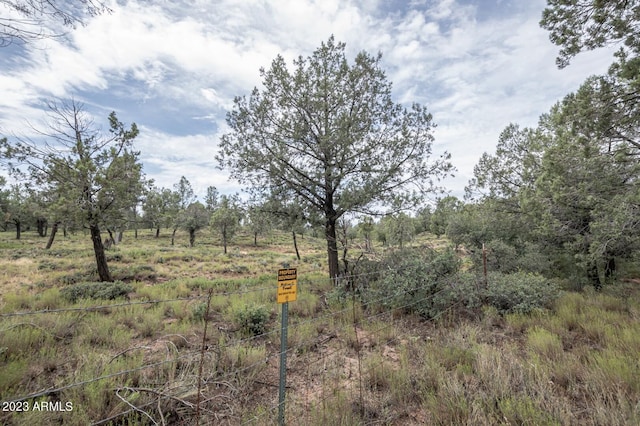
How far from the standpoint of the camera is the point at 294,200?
9938 mm

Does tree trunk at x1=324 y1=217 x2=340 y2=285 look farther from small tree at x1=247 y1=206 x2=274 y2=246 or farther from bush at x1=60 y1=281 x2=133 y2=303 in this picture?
bush at x1=60 y1=281 x2=133 y2=303

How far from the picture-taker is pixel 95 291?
10.7 metres

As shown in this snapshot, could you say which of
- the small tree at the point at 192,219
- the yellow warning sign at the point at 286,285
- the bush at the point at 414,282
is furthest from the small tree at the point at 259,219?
the small tree at the point at 192,219

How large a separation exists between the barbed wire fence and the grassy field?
0.03 meters

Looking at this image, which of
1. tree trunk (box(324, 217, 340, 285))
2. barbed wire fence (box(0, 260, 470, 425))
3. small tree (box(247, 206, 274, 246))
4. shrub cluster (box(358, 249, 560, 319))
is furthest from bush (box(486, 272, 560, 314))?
small tree (box(247, 206, 274, 246))

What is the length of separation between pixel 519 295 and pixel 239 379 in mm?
7375

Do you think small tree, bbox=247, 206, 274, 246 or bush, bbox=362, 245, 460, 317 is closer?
bush, bbox=362, 245, 460, 317

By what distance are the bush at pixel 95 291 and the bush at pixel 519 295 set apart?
1325cm

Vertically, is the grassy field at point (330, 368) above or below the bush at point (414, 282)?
below

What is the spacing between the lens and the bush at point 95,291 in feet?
33.0

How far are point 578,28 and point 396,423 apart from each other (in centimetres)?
867

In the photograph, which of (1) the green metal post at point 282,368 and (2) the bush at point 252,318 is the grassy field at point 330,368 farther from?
(1) the green metal post at point 282,368

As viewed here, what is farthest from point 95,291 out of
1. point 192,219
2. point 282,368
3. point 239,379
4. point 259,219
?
point 192,219

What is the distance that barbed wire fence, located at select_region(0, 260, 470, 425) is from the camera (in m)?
3.32
